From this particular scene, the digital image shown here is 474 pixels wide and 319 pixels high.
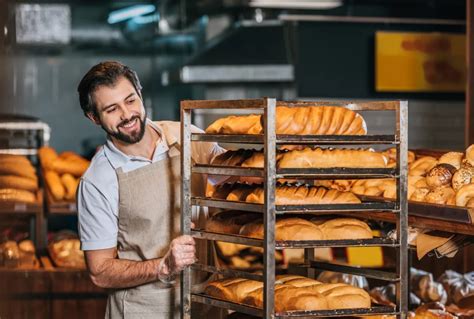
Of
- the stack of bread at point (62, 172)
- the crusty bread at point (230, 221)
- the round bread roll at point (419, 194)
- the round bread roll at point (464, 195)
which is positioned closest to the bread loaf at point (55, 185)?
the stack of bread at point (62, 172)

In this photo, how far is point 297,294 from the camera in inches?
99.0

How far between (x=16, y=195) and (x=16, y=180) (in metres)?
0.15

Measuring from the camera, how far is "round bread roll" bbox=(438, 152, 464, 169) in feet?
10.4

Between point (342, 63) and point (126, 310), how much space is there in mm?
5401

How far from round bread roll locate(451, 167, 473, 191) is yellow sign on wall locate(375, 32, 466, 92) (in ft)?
17.2

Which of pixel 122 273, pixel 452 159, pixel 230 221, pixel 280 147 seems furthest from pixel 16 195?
pixel 452 159

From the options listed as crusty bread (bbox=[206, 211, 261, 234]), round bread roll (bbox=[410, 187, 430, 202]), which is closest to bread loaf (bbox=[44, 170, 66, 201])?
crusty bread (bbox=[206, 211, 261, 234])

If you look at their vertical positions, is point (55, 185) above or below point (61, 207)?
above

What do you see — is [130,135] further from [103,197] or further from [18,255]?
[18,255]

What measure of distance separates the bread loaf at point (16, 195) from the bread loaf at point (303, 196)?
93 cm

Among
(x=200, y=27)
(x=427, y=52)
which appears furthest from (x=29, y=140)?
(x=427, y=52)

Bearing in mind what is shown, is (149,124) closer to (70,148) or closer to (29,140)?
(29,140)

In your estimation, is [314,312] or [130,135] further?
[130,135]

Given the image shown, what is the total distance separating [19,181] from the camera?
4555 mm
